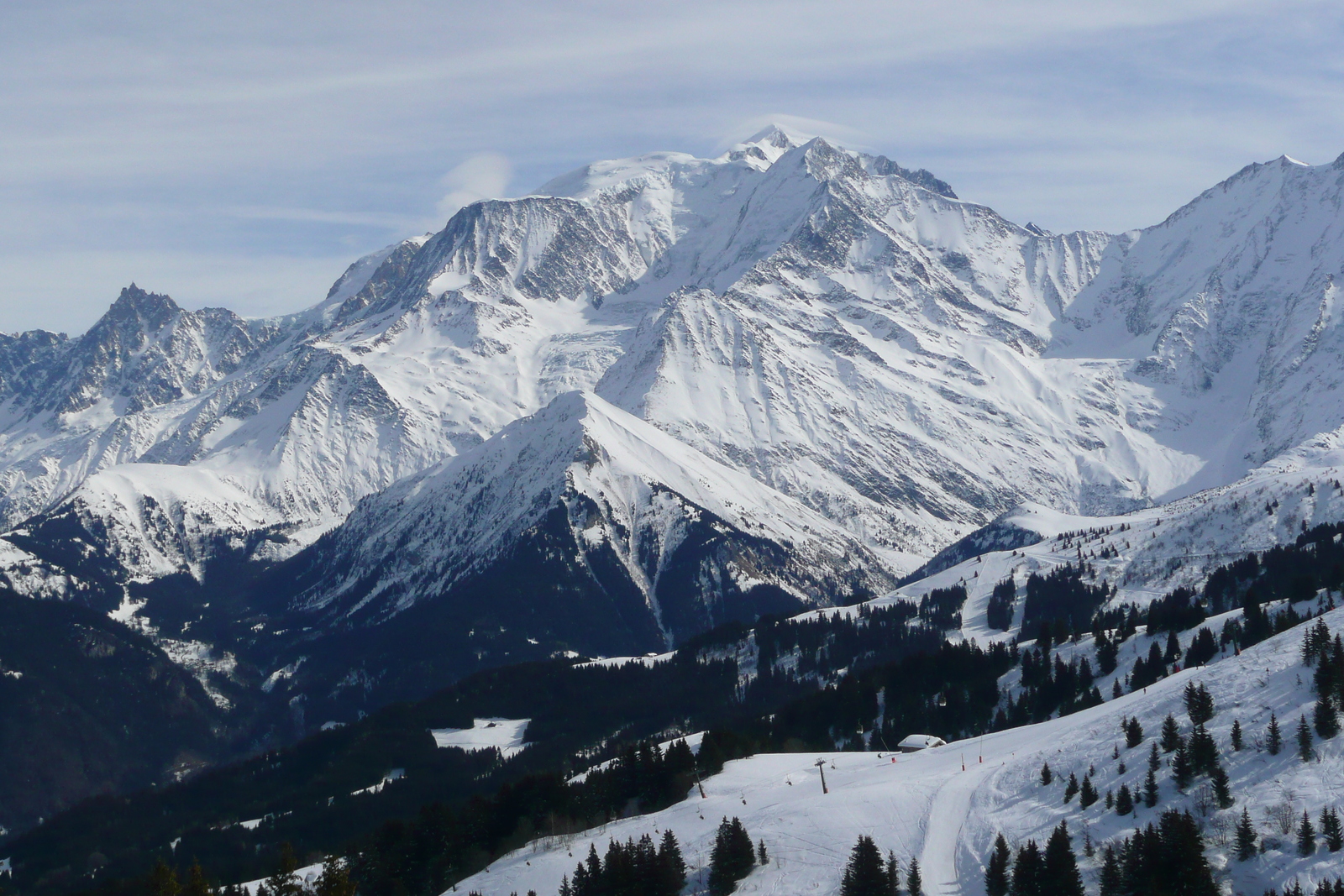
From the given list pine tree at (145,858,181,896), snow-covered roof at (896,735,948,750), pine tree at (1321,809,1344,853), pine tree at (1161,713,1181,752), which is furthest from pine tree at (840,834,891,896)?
snow-covered roof at (896,735,948,750)

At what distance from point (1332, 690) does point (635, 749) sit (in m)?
89.4

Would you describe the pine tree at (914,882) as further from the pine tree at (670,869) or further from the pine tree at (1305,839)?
the pine tree at (1305,839)

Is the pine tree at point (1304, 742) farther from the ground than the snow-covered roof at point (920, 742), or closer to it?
farther from the ground

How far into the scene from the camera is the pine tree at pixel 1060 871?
113m

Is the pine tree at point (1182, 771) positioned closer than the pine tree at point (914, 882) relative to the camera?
No

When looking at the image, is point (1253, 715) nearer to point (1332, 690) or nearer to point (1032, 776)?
point (1332, 690)

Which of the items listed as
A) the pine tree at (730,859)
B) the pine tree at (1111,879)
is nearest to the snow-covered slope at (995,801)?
the pine tree at (730,859)

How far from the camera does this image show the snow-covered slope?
120 meters

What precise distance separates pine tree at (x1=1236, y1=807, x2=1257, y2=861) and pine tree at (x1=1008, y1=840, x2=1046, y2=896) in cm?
1508

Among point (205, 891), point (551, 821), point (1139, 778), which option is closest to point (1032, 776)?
point (1139, 778)

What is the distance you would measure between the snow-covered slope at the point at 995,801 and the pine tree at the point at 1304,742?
760 millimetres

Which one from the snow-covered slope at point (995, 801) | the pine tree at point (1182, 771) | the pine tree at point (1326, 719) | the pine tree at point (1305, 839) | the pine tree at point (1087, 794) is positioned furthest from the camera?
the pine tree at point (1087, 794)

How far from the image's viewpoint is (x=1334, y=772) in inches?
4724

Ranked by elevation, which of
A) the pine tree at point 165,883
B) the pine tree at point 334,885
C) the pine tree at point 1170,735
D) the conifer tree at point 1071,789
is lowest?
the conifer tree at point 1071,789
